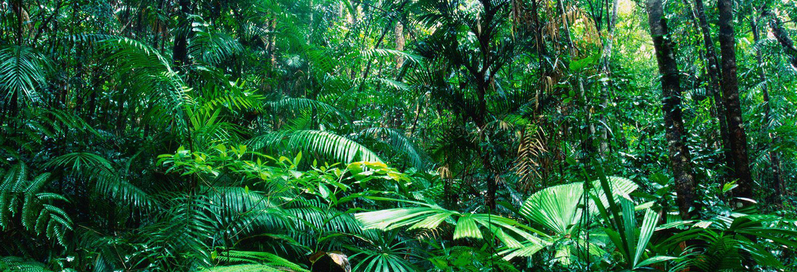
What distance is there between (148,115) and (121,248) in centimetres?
132

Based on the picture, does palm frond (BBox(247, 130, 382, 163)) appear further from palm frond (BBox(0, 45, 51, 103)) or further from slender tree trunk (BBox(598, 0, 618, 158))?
slender tree trunk (BBox(598, 0, 618, 158))

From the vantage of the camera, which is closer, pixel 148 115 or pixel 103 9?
pixel 148 115

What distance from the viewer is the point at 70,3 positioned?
12.1 ft

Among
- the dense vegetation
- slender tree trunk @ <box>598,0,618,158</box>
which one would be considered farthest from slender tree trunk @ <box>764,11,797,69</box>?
slender tree trunk @ <box>598,0,618,158</box>

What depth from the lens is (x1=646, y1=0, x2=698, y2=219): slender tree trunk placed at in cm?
312

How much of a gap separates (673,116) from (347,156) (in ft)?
8.73

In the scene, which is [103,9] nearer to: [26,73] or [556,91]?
[26,73]

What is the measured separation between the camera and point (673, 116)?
10.8ft

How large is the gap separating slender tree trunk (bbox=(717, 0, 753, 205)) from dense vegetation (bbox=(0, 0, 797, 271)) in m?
0.02

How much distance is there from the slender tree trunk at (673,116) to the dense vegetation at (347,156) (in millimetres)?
14

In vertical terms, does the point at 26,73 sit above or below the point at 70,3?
below

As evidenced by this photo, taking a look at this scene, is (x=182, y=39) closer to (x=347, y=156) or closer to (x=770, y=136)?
(x=347, y=156)

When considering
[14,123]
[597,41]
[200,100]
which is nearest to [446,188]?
[597,41]

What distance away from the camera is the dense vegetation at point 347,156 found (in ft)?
6.46
